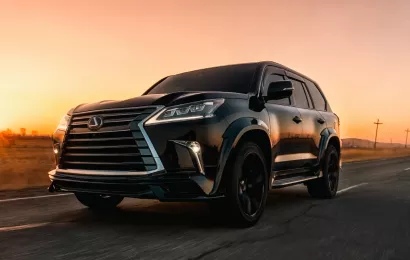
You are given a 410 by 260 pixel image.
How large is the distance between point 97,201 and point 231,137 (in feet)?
7.25

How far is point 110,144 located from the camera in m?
4.36

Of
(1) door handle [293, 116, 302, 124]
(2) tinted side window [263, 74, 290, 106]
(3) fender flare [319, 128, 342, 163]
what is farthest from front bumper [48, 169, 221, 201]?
(3) fender flare [319, 128, 342, 163]

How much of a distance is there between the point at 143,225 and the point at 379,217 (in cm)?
320

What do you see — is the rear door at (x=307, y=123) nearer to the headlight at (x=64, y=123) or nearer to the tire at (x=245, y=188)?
the tire at (x=245, y=188)

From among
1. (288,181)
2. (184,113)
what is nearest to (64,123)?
(184,113)

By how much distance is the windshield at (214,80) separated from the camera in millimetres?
5703

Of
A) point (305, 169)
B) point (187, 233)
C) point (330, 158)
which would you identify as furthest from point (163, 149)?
point (330, 158)

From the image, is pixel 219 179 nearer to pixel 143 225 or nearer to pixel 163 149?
pixel 163 149

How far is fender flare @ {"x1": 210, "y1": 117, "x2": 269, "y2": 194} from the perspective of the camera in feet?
14.2

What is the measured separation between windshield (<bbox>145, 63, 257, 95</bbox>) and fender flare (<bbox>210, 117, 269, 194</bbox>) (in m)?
0.80

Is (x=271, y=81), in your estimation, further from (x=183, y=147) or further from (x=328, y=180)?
(x=328, y=180)

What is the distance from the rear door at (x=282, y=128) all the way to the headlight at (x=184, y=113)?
136 centimetres

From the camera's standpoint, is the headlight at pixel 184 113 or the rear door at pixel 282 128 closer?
the headlight at pixel 184 113

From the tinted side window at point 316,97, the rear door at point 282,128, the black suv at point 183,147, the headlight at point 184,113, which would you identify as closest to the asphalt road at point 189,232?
the black suv at point 183,147
